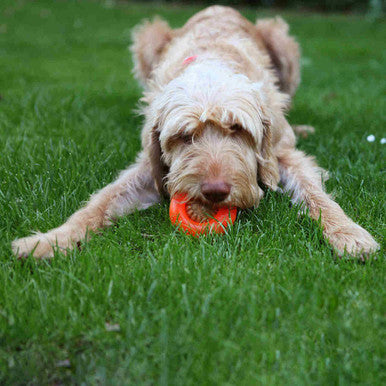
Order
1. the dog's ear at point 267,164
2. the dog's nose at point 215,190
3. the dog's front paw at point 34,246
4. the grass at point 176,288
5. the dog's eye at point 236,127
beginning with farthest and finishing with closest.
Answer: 1. the dog's ear at point 267,164
2. the dog's eye at point 236,127
3. the dog's nose at point 215,190
4. the dog's front paw at point 34,246
5. the grass at point 176,288

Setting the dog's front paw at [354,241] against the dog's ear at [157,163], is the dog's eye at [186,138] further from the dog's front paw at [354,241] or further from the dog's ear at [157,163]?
the dog's front paw at [354,241]

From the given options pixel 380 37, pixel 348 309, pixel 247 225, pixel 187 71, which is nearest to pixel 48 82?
pixel 187 71

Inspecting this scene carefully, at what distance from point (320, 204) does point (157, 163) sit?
1224mm

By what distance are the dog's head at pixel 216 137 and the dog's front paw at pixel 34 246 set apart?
881 mm

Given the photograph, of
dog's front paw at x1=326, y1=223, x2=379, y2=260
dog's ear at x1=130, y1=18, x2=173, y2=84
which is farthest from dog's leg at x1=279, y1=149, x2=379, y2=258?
dog's ear at x1=130, y1=18, x2=173, y2=84

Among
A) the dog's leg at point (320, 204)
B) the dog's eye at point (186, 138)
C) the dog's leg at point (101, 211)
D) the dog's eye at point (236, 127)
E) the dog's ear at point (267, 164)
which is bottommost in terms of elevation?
the dog's leg at point (101, 211)

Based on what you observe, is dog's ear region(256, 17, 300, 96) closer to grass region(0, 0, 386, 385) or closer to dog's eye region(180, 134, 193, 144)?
grass region(0, 0, 386, 385)

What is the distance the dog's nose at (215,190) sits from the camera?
115 inches

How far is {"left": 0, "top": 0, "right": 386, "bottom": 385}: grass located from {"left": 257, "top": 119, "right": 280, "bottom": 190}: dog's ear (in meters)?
0.16

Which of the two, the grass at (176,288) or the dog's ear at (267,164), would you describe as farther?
the dog's ear at (267,164)

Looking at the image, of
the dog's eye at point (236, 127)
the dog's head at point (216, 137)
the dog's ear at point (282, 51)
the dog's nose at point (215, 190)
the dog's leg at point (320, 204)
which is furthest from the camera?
the dog's ear at point (282, 51)

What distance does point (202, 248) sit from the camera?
2.73 metres

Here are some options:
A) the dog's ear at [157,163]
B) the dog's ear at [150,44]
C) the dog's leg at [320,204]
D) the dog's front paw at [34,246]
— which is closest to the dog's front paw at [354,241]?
the dog's leg at [320,204]

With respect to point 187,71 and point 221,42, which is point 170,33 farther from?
point 187,71
